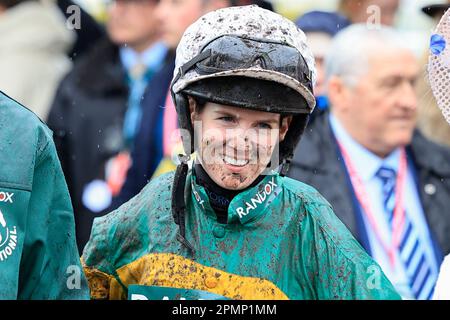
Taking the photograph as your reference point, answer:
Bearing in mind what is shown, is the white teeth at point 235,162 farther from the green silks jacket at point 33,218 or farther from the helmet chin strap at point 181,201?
the green silks jacket at point 33,218

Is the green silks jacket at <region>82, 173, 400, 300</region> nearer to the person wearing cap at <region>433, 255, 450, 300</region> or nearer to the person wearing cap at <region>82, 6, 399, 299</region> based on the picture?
the person wearing cap at <region>82, 6, 399, 299</region>

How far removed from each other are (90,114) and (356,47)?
143cm

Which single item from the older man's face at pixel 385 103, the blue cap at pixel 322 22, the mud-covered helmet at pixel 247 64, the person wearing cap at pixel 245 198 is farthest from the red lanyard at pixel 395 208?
the mud-covered helmet at pixel 247 64

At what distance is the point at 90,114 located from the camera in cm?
641

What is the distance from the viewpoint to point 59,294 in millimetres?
4051

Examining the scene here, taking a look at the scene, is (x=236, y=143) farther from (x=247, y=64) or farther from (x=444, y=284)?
(x=444, y=284)

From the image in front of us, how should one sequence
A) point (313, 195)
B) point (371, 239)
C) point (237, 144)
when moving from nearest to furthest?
point (237, 144)
point (313, 195)
point (371, 239)

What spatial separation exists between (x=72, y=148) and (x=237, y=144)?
103 inches

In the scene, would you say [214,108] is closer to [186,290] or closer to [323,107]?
[186,290]

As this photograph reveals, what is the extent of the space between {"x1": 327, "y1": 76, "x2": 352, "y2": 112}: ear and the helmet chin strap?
2323 mm

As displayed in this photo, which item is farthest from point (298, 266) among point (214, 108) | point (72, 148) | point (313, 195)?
point (72, 148)

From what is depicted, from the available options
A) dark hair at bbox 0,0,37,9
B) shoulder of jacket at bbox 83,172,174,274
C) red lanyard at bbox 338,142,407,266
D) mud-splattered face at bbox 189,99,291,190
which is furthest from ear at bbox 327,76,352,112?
mud-splattered face at bbox 189,99,291,190

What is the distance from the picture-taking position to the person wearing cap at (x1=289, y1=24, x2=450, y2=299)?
20.3 ft

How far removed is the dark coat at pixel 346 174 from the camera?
6105 millimetres
